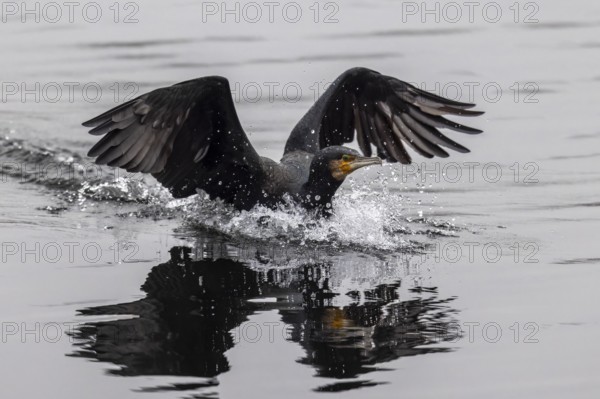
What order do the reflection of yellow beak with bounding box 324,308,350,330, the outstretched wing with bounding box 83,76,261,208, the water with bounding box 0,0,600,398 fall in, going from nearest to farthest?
the water with bounding box 0,0,600,398 → the reflection of yellow beak with bounding box 324,308,350,330 → the outstretched wing with bounding box 83,76,261,208

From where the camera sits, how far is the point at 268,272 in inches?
310

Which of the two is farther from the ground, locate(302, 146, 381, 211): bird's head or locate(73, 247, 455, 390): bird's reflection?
locate(302, 146, 381, 211): bird's head

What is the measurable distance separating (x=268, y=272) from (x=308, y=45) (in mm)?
7418

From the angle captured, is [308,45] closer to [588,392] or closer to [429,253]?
[429,253]

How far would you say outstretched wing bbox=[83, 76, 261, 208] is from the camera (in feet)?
27.1

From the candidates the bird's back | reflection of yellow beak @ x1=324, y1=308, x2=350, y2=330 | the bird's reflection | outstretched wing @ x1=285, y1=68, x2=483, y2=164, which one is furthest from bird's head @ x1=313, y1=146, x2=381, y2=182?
reflection of yellow beak @ x1=324, y1=308, x2=350, y2=330

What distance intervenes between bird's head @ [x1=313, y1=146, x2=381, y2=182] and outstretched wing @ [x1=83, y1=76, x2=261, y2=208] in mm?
471

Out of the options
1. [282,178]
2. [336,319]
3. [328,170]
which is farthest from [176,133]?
[336,319]

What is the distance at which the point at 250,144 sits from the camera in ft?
28.8

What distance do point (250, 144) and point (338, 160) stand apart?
61 cm

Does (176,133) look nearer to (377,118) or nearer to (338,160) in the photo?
(338,160)

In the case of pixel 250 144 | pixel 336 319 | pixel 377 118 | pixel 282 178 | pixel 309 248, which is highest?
pixel 377 118

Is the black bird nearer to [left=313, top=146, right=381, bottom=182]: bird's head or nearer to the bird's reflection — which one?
[left=313, top=146, right=381, bottom=182]: bird's head

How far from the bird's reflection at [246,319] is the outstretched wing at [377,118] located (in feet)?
6.15
